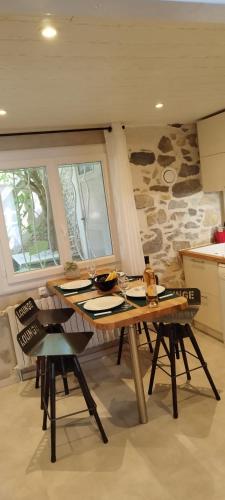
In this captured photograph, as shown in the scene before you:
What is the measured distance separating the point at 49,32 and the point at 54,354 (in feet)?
5.66

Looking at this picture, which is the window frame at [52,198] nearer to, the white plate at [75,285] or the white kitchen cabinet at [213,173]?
the white plate at [75,285]

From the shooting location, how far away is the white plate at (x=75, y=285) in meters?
2.99

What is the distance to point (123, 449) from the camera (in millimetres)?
2221

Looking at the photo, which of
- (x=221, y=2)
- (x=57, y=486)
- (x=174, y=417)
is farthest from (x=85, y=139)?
(x=57, y=486)

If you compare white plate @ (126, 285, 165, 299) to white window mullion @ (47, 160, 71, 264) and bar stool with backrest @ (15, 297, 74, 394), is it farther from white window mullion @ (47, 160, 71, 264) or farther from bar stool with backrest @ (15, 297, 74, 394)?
white window mullion @ (47, 160, 71, 264)

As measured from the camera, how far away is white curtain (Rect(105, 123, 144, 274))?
3.42m

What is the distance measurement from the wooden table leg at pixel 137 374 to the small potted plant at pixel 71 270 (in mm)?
1188

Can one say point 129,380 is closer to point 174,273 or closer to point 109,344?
point 109,344

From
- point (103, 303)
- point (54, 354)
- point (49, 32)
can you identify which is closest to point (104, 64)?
point (49, 32)

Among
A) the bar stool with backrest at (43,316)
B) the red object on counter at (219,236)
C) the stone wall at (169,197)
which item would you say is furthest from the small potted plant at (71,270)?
the red object on counter at (219,236)

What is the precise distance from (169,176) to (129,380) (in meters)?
2.15

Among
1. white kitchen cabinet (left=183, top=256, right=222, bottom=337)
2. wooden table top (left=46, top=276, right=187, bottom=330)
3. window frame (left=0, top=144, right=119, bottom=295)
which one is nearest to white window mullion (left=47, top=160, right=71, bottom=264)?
window frame (left=0, top=144, right=119, bottom=295)

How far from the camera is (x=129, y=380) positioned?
306 cm

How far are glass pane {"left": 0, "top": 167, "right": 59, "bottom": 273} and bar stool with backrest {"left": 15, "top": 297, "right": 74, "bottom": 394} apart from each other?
0.53 meters
